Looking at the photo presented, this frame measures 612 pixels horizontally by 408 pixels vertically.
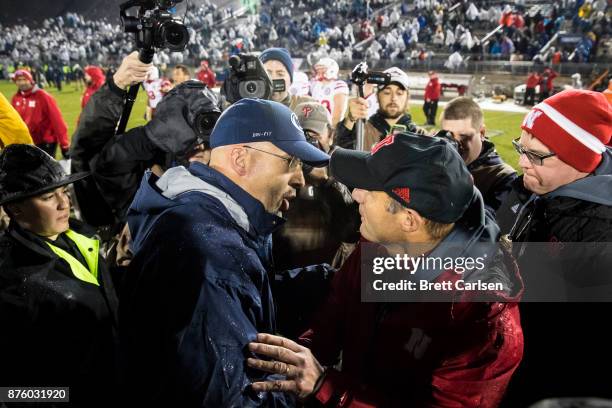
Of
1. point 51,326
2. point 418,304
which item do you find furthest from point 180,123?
point 418,304

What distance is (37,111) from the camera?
24.2 ft

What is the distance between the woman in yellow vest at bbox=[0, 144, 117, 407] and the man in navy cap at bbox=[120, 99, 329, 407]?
0.63m

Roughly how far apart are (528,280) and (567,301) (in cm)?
18

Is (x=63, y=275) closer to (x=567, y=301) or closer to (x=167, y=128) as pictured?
(x=167, y=128)

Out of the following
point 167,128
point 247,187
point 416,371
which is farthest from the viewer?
point 167,128

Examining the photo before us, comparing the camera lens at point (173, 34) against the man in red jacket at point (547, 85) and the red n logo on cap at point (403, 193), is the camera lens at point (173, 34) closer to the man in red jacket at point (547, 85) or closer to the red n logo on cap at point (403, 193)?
the red n logo on cap at point (403, 193)

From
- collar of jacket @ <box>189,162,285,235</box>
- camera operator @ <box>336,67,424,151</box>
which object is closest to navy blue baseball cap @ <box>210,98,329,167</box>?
collar of jacket @ <box>189,162,285,235</box>

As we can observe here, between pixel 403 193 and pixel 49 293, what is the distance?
1606 millimetres

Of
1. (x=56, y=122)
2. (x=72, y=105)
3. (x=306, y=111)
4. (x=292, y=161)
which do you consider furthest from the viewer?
(x=72, y=105)

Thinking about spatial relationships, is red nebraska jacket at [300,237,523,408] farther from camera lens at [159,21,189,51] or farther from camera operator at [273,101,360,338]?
camera lens at [159,21,189,51]

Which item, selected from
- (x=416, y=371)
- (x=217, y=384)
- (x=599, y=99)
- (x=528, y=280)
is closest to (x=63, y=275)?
(x=217, y=384)

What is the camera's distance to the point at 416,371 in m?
1.60

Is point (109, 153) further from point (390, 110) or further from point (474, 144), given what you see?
point (390, 110)

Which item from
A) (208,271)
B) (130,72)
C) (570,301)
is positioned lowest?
(570,301)
